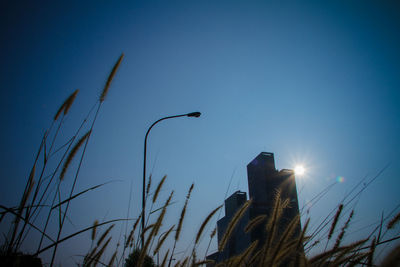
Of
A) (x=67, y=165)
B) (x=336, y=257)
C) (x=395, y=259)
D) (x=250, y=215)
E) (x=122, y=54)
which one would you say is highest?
(x=250, y=215)

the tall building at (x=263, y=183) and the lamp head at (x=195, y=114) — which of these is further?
the tall building at (x=263, y=183)

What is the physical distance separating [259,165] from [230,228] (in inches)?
1838

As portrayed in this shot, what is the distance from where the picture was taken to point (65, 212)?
1634 millimetres

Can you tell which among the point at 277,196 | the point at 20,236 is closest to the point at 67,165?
the point at 20,236

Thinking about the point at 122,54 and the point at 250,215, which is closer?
the point at 122,54

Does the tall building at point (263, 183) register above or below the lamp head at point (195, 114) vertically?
above

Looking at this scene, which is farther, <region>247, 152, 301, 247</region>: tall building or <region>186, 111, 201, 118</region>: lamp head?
<region>247, 152, 301, 247</region>: tall building

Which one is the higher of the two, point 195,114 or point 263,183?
point 263,183

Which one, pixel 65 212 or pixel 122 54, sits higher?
pixel 122 54

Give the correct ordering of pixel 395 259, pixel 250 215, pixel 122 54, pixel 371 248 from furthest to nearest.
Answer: pixel 250 215
pixel 122 54
pixel 371 248
pixel 395 259

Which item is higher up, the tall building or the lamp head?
the tall building

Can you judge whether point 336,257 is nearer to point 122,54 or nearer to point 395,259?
point 395,259

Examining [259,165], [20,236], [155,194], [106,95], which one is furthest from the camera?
[259,165]

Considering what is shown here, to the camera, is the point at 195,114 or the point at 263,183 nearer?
the point at 195,114
